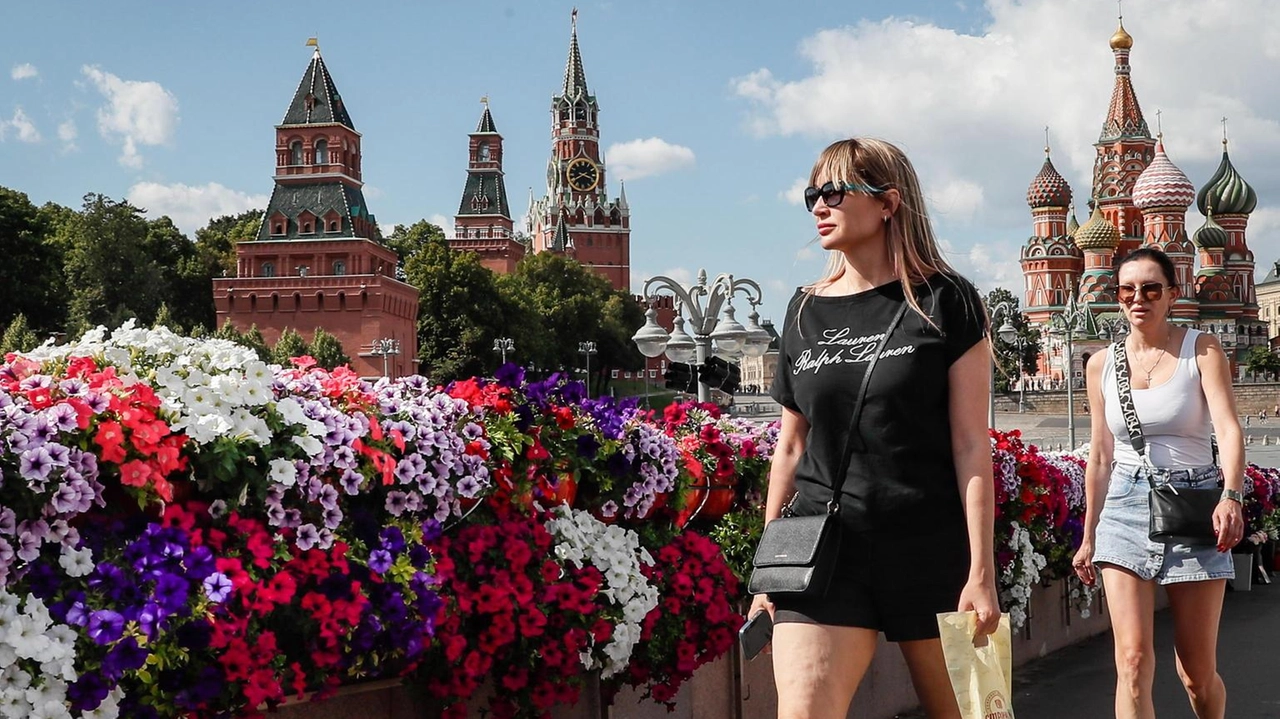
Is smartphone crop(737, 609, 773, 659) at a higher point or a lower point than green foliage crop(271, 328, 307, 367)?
lower

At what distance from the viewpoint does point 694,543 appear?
575cm

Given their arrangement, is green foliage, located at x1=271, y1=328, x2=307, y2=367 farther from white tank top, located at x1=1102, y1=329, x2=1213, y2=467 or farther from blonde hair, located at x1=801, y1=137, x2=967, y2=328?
blonde hair, located at x1=801, y1=137, x2=967, y2=328

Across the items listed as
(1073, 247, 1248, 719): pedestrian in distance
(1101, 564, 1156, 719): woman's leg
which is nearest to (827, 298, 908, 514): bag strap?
(1073, 247, 1248, 719): pedestrian in distance

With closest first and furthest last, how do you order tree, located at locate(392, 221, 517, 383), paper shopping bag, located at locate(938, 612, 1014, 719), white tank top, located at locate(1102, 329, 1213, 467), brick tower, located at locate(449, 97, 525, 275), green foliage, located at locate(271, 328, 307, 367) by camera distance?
paper shopping bag, located at locate(938, 612, 1014, 719) → white tank top, located at locate(1102, 329, 1213, 467) → green foliage, located at locate(271, 328, 307, 367) → tree, located at locate(392, 221, 517, 383) → brick tower, located at locate(449, 97, 525, 275)

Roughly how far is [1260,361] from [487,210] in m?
61.9

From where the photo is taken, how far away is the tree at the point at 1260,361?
107 metres

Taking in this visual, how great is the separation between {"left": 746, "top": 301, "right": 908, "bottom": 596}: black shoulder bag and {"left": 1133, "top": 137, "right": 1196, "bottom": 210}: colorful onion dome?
4146 inches

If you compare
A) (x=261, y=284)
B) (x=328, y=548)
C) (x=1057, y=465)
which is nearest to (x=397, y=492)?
(x=328, y=548)

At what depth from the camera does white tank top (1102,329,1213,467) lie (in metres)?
5.32

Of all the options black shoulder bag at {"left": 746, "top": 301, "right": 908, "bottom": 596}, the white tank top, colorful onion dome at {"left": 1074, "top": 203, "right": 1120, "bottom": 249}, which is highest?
colorful onion dome at {"left": 1074, "top": 203, "right": 1120, "bottom": 249}

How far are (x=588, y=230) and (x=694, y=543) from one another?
5669 inches

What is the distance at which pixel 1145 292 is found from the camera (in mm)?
5457

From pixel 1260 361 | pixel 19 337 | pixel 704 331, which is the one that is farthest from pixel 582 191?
pixel 704 331

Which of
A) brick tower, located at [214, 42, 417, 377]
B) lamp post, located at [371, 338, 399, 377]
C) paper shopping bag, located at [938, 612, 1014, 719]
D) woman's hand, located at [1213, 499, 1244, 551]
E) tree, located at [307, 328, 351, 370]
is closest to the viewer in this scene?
paper shopping bag, located at [938, 612, 1014, 719]
